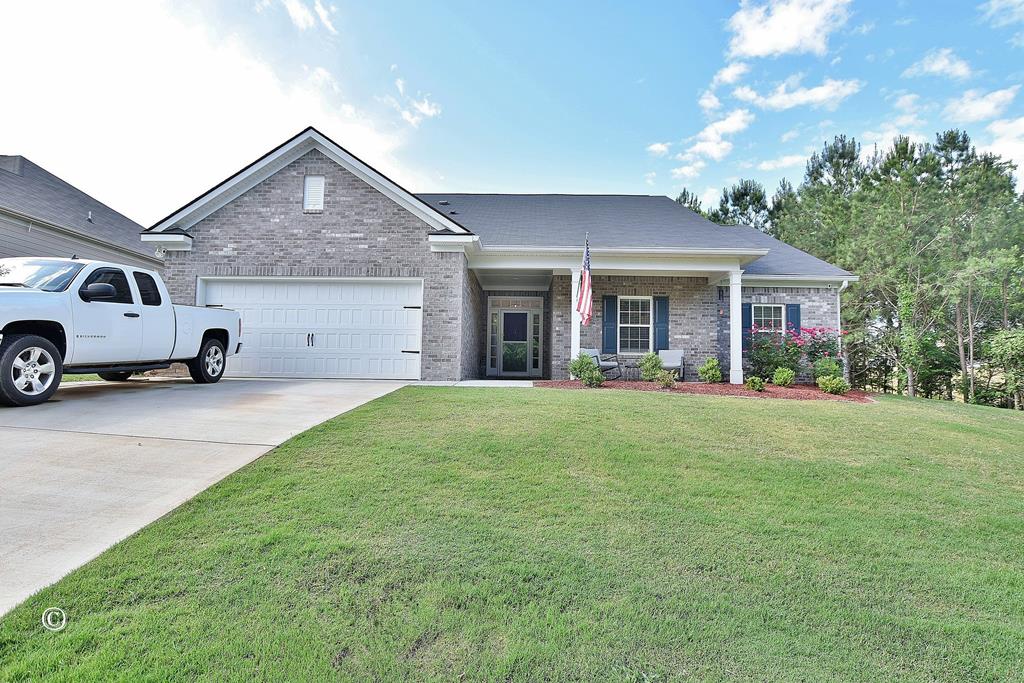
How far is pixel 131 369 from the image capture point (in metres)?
7.45

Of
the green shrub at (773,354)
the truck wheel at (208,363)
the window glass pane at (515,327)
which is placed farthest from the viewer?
the window glass pane at (515,327)

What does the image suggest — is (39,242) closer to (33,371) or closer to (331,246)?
(331,246)

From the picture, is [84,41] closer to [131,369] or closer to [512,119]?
[131,369]

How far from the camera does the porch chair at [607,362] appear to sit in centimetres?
1249

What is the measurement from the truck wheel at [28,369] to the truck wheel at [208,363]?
8.58ft

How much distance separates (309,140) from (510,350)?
808 cm

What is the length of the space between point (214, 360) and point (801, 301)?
15.4 m

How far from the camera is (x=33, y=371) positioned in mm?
6082

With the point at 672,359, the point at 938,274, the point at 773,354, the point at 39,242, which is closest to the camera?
the point at 672,359

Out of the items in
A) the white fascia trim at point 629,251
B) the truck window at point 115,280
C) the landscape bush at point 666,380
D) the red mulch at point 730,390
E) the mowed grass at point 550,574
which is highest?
the white fascia trim at point 629,251

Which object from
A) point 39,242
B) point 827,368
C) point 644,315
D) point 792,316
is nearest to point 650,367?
point 644,315

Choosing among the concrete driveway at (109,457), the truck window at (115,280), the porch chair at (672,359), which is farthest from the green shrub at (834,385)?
the truck window at (115,280)

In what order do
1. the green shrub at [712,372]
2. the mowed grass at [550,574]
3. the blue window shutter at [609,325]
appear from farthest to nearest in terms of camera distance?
the blue window shutter at [609,325] → the green shrub at [712,372] → the mowed grass at [550,574]

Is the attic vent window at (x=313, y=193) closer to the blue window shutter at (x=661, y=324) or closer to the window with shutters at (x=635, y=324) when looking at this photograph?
the window with shutters at (x=635, y=324)
